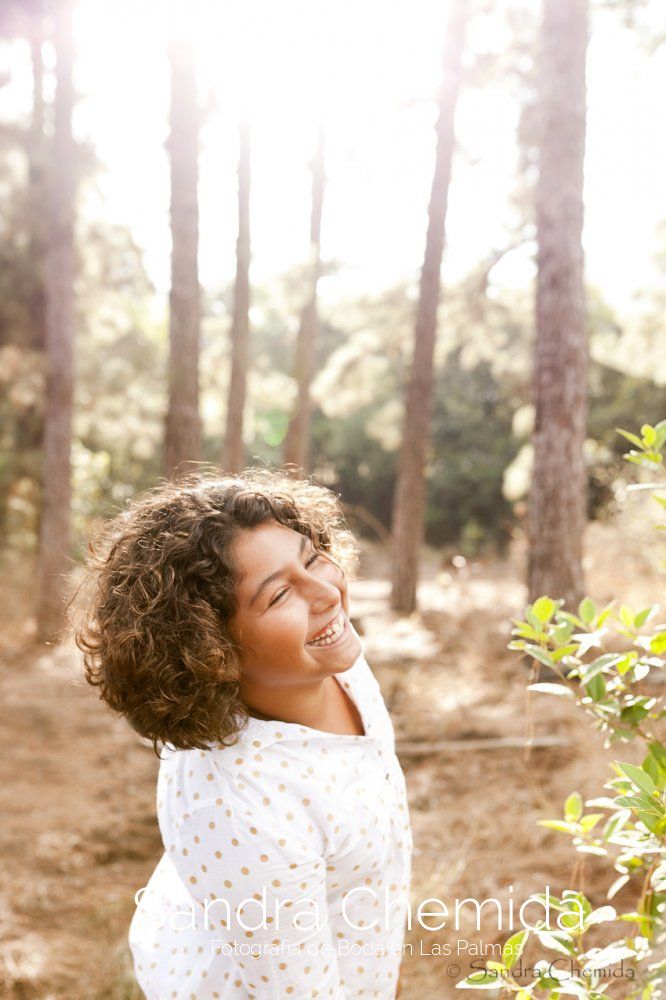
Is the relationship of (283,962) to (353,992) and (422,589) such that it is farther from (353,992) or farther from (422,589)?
(422,589)

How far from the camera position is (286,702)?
5.22 ft

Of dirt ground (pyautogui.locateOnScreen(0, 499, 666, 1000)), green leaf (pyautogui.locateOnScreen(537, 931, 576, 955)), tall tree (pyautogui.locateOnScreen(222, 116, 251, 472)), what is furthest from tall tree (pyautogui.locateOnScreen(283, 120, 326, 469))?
green leaf (pyautogui.locateOnScreen(537, 931, 576, 955))

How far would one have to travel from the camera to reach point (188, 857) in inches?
53.2

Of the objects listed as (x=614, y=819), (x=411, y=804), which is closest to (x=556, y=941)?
(x=614, y=819)

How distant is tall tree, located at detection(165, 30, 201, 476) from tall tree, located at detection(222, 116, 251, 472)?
3261 mm

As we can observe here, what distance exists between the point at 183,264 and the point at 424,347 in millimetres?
4041

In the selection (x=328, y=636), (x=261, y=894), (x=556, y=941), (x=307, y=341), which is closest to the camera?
(x=261, y=894)

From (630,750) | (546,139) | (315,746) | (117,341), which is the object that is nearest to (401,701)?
(630,750)

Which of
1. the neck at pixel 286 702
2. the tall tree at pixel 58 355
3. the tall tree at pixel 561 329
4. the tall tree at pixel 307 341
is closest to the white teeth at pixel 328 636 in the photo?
the neck at pixel 286 702

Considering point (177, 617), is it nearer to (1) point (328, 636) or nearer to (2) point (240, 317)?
(1) point (328, 636)

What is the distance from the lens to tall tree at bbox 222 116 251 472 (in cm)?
906

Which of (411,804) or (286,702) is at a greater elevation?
(286,702)

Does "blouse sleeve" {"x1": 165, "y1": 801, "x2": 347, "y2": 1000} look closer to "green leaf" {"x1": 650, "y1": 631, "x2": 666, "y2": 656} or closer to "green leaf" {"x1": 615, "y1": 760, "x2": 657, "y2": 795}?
"green leaf" {"x1": 615, "y1": 760, "x2": 657, "y2": 795}

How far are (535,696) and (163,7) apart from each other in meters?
5.44
